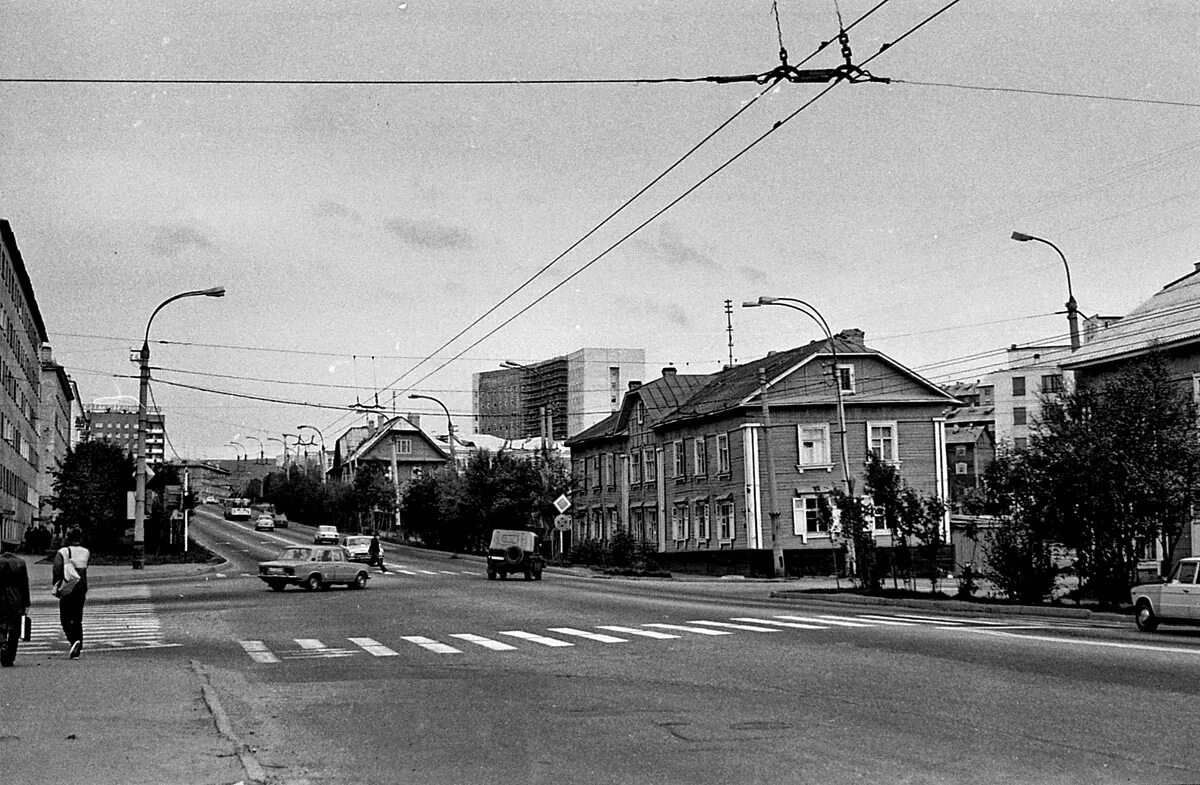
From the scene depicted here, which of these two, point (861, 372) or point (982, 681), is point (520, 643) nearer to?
point (982, 681)

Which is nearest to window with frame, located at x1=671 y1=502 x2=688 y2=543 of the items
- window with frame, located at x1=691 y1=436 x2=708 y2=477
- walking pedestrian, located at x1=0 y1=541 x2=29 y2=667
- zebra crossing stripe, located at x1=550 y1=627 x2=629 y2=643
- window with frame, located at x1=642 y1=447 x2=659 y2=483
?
window with frame, located at x1=691 y1=436 x2=708 y2=477

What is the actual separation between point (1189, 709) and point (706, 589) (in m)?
32.2

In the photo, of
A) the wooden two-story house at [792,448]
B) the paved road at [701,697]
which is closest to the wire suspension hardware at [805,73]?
the paved road at [701,697]

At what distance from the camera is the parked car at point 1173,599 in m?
21.3

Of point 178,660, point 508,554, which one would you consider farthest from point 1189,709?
point 508,554

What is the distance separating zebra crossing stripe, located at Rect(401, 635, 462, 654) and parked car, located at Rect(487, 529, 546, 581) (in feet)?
82.4

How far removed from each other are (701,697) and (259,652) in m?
8.63

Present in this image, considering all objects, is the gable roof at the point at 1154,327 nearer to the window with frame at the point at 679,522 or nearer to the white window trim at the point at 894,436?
the white window trim at the point at 894,436

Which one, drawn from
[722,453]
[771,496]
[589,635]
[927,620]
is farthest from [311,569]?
[722,453]

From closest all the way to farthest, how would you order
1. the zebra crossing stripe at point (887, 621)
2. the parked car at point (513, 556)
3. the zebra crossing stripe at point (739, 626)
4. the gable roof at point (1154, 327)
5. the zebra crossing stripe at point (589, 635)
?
the zebra crossing stripe at point (589, 635), the zebra crossing stripe at point (739, 626), the zebra crossing stripe at point (887, 621), the gable roof at point (1154, 327), the parked car at point (513, 556)

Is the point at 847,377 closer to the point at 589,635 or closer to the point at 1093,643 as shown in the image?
the point at 589,635

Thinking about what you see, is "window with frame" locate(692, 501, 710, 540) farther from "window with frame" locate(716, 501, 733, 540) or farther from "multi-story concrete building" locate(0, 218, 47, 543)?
"multi-story concrete building" locate(0, 218, 47, 543)

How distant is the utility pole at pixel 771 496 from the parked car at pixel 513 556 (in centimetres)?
1024

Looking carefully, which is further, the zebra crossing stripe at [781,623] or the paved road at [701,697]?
the zebra crossing stripe at [781,623]
